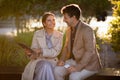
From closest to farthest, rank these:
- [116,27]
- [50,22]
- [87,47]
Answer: [87,47] < [50,22] < [116,27]

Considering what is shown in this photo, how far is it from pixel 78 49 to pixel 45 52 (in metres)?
0.54

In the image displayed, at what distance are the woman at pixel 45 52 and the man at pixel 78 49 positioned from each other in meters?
0.15

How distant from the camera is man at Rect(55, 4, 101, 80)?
559 centimetres

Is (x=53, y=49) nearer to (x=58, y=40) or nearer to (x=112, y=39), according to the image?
(x=58, y=40)

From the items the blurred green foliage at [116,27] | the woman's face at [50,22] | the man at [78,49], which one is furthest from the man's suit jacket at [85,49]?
the blurred green foliage at [116,27]

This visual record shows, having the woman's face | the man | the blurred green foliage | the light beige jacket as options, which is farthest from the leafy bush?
the man

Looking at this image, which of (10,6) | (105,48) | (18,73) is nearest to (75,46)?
(18,73)

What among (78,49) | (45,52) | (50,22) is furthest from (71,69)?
(50,22)

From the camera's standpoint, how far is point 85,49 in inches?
223

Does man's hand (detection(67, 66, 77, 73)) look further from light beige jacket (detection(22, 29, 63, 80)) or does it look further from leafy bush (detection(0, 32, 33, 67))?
leafy bush (detection(0, 32, 33, 67))

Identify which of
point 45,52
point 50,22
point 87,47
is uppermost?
point 50,22

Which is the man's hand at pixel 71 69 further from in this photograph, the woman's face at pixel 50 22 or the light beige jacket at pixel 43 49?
the woman's face at pixel 50 22

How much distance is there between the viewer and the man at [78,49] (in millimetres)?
5586

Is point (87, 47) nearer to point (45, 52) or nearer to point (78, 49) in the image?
point (78, 49)
